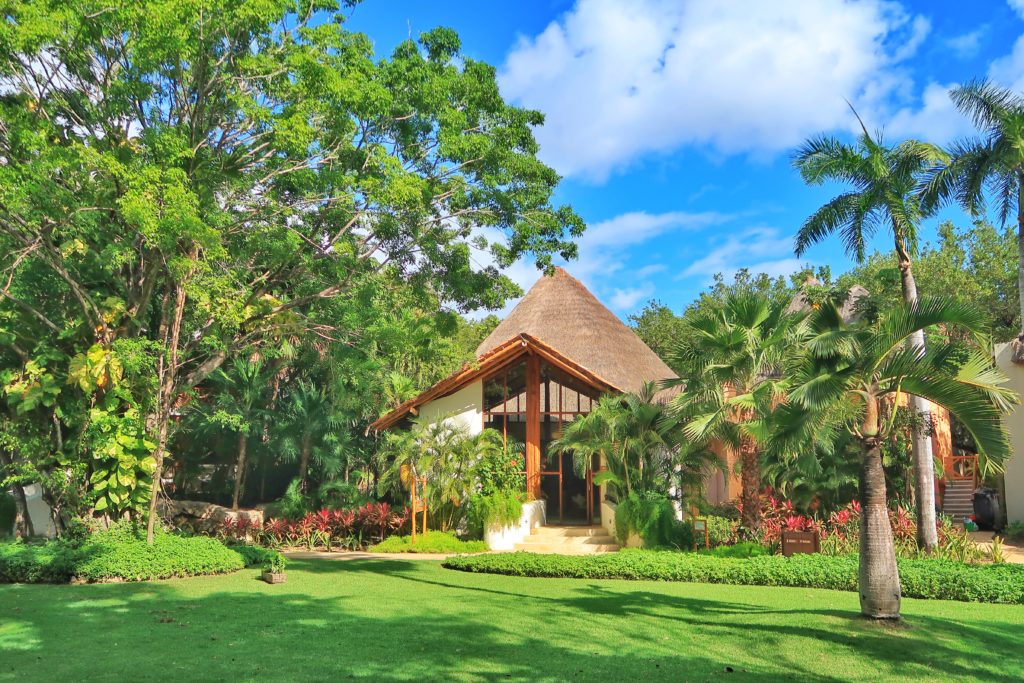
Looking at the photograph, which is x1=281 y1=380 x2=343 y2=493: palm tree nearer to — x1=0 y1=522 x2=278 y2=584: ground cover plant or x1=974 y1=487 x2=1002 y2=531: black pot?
x1=0 y1=522 x2=278 y2=584: ground cover plant

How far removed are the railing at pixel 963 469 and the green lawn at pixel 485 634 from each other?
14.5m

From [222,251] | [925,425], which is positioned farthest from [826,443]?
[222,251]

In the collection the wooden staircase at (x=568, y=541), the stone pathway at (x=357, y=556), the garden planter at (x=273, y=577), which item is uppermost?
the wooden staircase at (x=568, y=541)

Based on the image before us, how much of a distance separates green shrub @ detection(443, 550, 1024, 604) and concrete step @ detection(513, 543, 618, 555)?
2033mm

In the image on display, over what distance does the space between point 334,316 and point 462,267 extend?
436cm

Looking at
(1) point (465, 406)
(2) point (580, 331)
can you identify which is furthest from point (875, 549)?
(2) point (580, 331)

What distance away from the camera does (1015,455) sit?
19.1m

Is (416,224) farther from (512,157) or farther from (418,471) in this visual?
(418,471)

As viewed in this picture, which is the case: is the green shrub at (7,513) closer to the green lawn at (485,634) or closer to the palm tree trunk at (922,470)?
the green lawn at (485,634)

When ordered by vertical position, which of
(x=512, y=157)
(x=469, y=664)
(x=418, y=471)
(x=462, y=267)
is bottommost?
(x=469, y=664)

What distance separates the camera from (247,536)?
19031mm

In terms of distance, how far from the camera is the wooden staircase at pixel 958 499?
2105 centimetres

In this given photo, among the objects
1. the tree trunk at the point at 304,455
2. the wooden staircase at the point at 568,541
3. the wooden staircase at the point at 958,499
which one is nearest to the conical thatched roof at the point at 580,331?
the wooden staircase at the point at 568,541

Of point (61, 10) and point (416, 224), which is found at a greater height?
point (61, 10)
